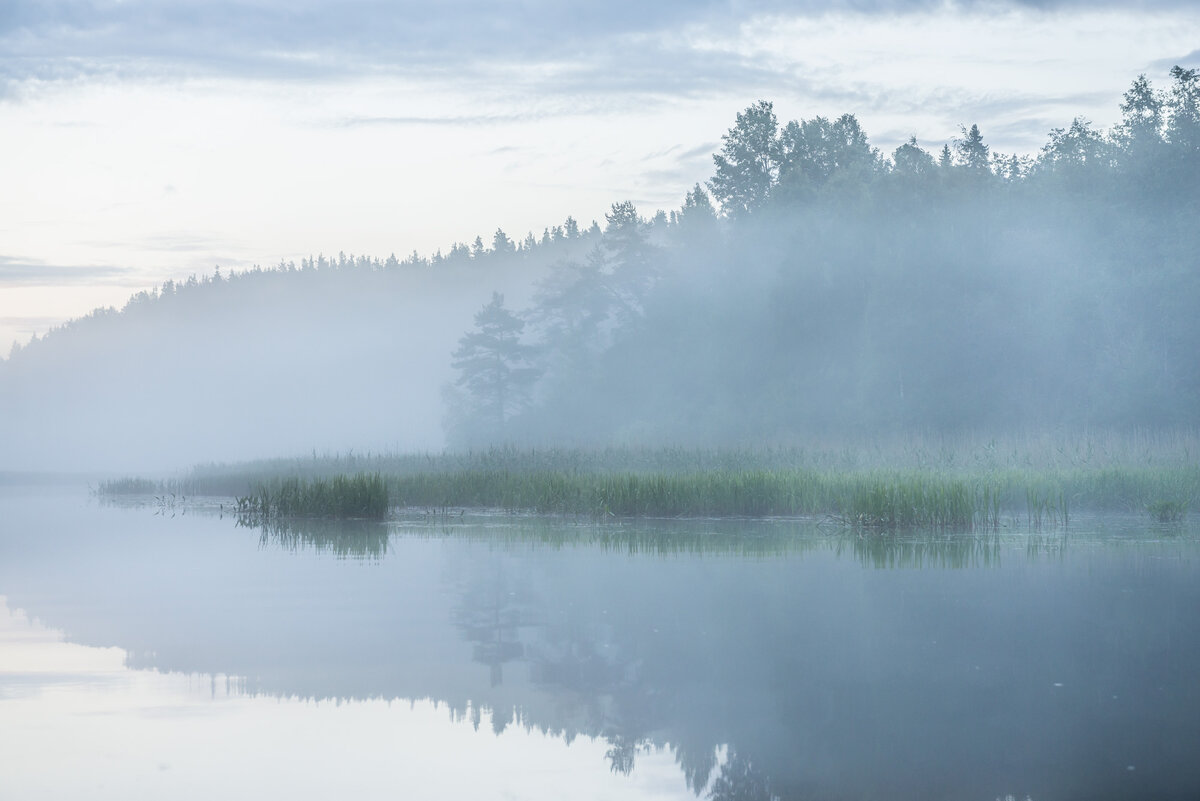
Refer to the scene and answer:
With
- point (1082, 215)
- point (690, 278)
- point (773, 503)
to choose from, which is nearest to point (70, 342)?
point (690, 278)

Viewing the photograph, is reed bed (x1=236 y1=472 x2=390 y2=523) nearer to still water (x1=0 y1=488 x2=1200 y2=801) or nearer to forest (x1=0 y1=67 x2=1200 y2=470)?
still water (x1=0 y1=488 x2=1200 y2=801)

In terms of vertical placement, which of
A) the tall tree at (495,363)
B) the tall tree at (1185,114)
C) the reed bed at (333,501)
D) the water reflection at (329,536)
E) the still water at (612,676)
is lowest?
the still water at (612,676)

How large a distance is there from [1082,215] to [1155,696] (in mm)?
49800

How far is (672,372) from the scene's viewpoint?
75.8 m

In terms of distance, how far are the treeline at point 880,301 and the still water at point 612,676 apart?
37.7m

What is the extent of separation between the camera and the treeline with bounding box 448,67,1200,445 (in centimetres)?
5059

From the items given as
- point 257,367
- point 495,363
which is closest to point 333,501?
point 495,363

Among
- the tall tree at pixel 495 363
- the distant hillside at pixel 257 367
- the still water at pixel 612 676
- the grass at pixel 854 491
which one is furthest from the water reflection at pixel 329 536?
the distant hillside at pixel 257 367

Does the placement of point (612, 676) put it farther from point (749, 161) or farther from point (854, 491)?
point (749, 161)

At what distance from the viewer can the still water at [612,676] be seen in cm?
679

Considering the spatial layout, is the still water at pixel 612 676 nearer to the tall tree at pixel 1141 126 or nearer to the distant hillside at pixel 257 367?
the tall tree at pixel 1141 126

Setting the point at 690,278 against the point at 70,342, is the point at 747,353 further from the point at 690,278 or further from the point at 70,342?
the point at 70,342

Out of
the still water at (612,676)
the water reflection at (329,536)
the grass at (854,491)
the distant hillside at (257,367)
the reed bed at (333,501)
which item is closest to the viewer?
the still water at (612,676)

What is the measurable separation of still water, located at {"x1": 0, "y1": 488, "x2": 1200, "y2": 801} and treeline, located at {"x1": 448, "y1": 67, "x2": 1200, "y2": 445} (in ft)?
124
